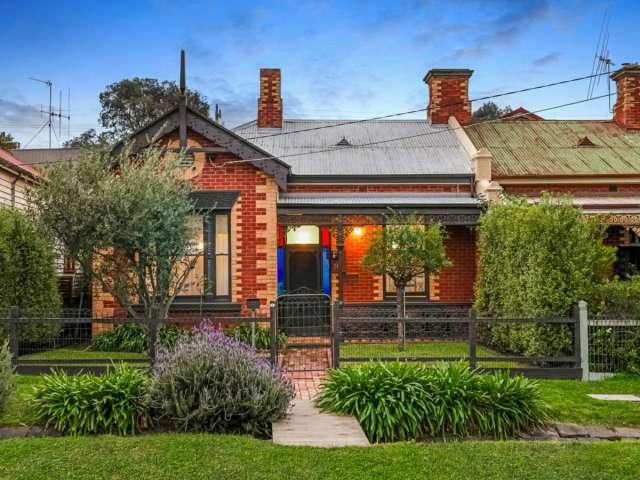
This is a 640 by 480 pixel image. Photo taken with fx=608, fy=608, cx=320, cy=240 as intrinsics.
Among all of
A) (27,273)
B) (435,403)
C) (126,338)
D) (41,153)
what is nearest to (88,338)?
(126,338)

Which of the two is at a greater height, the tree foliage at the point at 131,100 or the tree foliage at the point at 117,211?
the tree foliage at the point at 131,100

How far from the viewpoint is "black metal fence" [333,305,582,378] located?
9844mm

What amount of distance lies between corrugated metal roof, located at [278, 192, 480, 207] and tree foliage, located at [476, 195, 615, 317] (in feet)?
10.9

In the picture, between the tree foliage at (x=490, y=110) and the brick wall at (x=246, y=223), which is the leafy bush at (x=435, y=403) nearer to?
the brick wall at (x=246, y=223)

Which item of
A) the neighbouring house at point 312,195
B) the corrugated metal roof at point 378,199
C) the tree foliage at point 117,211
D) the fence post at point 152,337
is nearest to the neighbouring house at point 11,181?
the neighbouring house at point 312,195

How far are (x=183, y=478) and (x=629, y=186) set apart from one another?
17112mm

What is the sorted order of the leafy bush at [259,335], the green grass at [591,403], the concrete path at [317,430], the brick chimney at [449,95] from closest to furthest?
1. the concrete path at [317,430]
2. the green grass at [591,403]
3. the leafy bush at [259,335]
4. the brick chimney at [449,95]

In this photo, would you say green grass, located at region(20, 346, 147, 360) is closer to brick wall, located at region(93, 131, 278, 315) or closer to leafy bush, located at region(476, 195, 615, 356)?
brick wall, located at region(93, 131, 278, 315)

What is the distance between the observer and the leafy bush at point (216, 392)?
7.00 metres

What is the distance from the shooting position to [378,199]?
16609mm

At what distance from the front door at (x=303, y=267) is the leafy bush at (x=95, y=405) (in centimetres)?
977

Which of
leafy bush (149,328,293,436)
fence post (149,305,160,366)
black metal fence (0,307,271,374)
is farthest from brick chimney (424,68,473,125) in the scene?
leafy bush (149,328,293,436)

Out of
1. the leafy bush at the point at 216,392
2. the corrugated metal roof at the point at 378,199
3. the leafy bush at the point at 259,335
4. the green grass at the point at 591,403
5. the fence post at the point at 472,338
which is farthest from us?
the corrugated metal roof at the point at 378,199

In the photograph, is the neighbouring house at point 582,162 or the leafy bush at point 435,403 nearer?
the leafy bush at point 435,403
